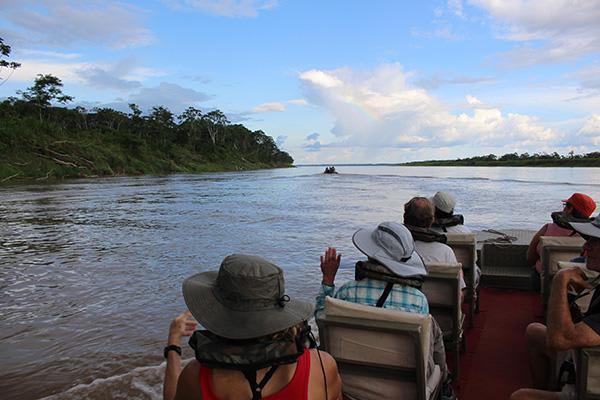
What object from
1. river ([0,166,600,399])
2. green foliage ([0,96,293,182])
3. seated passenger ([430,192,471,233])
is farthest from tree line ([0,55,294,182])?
seated passenger ([430,192,471,233])

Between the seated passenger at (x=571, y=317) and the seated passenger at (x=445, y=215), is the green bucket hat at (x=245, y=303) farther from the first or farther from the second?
the seated passenger at (x=445, y=215)

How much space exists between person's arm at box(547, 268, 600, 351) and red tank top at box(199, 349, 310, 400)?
1290 mm

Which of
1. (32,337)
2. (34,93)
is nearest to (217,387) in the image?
(32,337)

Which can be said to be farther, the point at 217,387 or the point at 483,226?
the point at 483,226

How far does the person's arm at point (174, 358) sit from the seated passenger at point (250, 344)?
1.11 feet

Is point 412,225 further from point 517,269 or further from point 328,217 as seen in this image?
point 328,217

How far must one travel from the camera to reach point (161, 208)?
830 inches

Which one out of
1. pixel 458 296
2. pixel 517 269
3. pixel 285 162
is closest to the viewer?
pixel 458 296

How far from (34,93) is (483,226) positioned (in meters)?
61.9

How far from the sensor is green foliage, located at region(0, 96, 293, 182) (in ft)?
149

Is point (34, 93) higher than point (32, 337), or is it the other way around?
point (34, 93)

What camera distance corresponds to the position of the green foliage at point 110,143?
45375 millimetres

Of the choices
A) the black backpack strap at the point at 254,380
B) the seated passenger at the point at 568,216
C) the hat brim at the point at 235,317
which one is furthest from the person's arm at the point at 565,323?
the seated passenger at the point at 568,216

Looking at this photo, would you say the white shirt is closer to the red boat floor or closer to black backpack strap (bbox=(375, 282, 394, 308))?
the red boat floor
